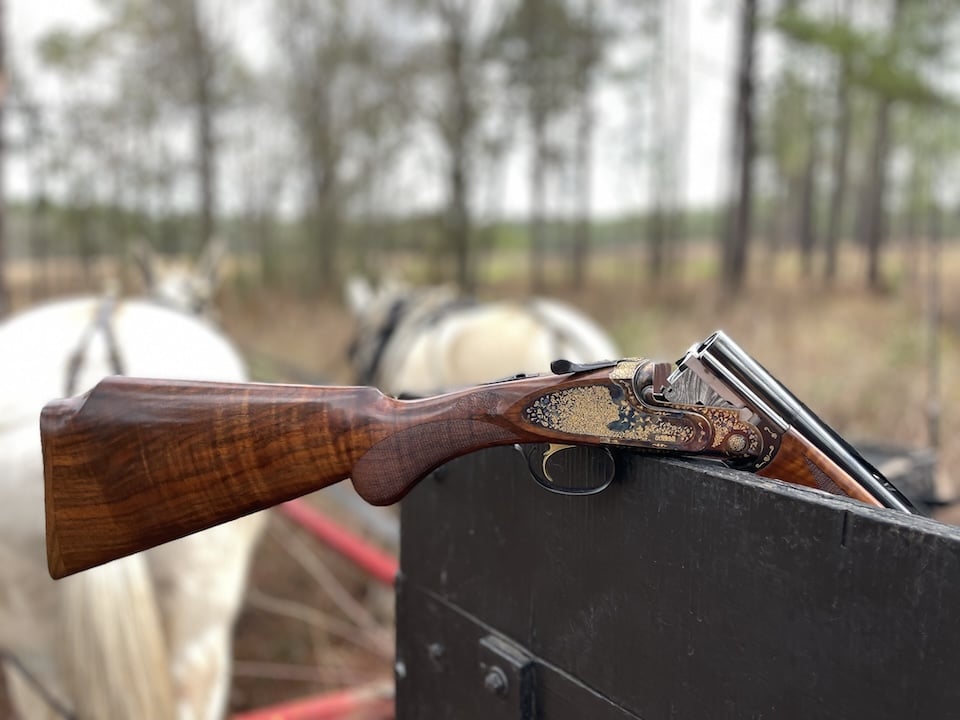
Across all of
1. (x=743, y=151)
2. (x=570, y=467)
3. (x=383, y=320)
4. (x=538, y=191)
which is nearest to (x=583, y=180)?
(x=538, y=191)

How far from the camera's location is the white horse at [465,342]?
14.8 ft

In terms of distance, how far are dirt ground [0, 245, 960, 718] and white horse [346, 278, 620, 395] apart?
2.76 ft

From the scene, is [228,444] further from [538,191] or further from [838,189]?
[838,189]

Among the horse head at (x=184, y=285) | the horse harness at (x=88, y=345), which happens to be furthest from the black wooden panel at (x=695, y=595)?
the horse head at (x=184, y=285)

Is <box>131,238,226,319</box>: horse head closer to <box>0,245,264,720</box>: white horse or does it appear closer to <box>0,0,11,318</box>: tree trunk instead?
<box>0,0,11,318</box>: tree trunk

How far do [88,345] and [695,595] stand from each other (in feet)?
7.64

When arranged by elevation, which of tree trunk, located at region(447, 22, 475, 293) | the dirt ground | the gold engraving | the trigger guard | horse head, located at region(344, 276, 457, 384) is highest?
tree trunk, located at region(447, 22, 475, 293)

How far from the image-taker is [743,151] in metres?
11.8

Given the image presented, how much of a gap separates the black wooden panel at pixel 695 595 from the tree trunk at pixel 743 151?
439 inches

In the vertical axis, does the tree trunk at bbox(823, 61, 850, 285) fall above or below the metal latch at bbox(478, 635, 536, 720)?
above

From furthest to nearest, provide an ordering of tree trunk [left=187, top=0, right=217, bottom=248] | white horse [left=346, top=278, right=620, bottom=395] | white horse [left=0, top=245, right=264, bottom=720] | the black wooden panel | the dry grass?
tree trunk [left=187, top=0, right=217, bottom=248], the dry grass, white horse [left=346, top=278, right=620, bottom=395], white horse [left=0, top=245, right=264, bottom=720], the black wooden panel

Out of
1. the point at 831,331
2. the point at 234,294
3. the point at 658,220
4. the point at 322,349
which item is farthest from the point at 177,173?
the point at 831,331

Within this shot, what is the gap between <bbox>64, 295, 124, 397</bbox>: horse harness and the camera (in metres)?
2.42

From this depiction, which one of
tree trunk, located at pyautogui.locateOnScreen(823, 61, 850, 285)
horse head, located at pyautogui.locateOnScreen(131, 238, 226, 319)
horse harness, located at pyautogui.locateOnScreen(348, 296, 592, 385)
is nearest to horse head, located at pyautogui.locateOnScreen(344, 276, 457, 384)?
horse harness, located at pyautogui.locateOnScreen(348, 296, 592, 385)
